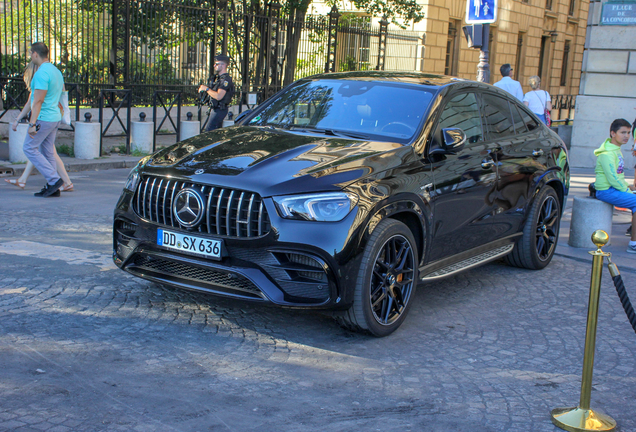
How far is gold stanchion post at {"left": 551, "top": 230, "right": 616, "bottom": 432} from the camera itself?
3.49m

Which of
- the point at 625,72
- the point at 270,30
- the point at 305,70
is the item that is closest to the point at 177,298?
the point at 625,72

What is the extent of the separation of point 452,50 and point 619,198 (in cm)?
2379

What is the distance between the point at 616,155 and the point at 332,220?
4559 mm

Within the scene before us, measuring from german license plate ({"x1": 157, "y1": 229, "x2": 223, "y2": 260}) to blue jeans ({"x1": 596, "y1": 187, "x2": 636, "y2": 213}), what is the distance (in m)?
4.87

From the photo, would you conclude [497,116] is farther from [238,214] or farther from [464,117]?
[238,214]

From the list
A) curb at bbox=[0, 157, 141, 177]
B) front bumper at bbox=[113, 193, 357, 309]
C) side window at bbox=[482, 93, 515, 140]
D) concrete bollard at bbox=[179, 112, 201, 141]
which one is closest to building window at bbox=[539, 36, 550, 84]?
concrete bollard at bbox=[179, 112, 201, 141]

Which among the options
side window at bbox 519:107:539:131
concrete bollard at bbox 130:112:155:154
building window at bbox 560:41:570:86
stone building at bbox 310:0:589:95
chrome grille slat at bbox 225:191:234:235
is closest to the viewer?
chrome grille slat at bbox 225:191:234:235

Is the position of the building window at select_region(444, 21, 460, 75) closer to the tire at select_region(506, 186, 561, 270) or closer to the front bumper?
the tire at select_region(506, 186, 561, 270)

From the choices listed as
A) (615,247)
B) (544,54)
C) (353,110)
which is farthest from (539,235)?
(544,54)

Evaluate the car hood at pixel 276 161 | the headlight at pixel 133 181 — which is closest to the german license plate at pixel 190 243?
the car hood at pixel 276 161

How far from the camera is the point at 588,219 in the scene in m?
7.72

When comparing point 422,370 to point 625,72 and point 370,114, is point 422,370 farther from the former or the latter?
point 625,72

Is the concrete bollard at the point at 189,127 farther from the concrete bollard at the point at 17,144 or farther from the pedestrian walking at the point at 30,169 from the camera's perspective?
the pedestrian walking at the point at 30,169

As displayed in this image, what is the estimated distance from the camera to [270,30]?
19922 mm
